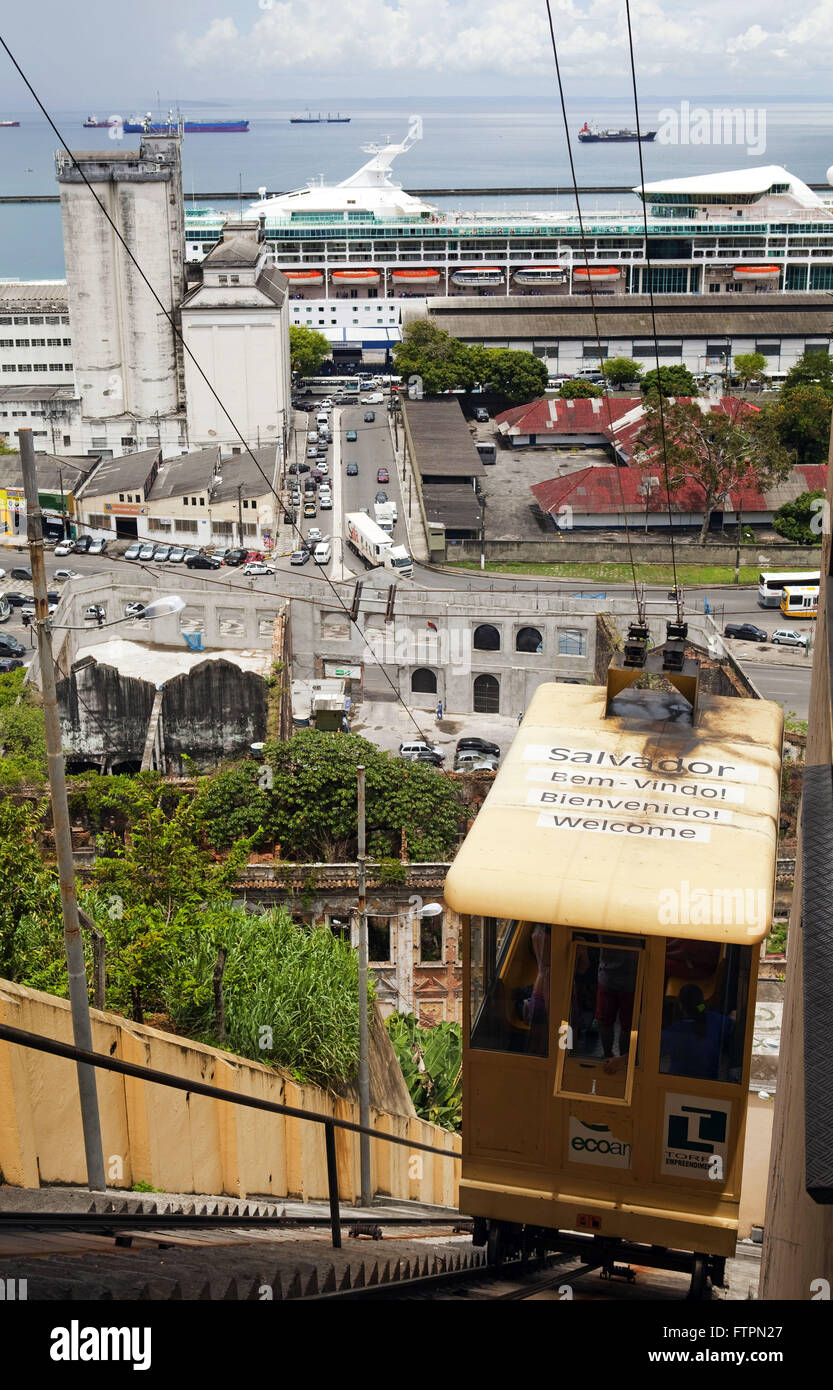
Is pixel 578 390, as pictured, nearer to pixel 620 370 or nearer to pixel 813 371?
pixel 620 370

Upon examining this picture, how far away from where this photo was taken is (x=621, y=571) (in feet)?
167

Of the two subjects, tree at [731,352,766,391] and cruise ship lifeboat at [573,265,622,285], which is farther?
cruise ship lifeboat at [573,265,622,285]

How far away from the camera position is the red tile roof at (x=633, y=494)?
2094 inches

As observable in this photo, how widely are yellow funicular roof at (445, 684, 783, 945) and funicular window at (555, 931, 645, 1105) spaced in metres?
0.24

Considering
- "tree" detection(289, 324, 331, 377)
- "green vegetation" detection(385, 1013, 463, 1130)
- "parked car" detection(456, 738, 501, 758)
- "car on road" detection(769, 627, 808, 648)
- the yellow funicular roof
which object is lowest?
"green vegetation" detection(385, 1013, 463, 1130)

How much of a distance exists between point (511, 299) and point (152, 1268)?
3204 inches

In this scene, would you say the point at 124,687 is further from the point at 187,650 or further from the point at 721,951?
the point at 721,951

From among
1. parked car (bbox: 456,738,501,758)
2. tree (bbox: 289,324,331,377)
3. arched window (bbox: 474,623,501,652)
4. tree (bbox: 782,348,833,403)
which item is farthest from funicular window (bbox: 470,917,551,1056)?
tree (bbox: 289,324,331,377)

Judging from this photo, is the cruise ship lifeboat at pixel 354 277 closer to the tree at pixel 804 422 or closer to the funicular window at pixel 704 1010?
the tree at pixel 804 422

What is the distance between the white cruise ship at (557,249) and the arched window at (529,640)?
174 ft

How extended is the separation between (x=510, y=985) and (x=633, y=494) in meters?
47.3

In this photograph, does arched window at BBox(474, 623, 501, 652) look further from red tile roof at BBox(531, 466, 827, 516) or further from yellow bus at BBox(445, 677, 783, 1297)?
yellow bus at BBox(445, 677, 783, 1297)

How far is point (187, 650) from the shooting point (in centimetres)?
3956

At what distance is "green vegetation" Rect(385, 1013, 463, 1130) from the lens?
18.8 m
